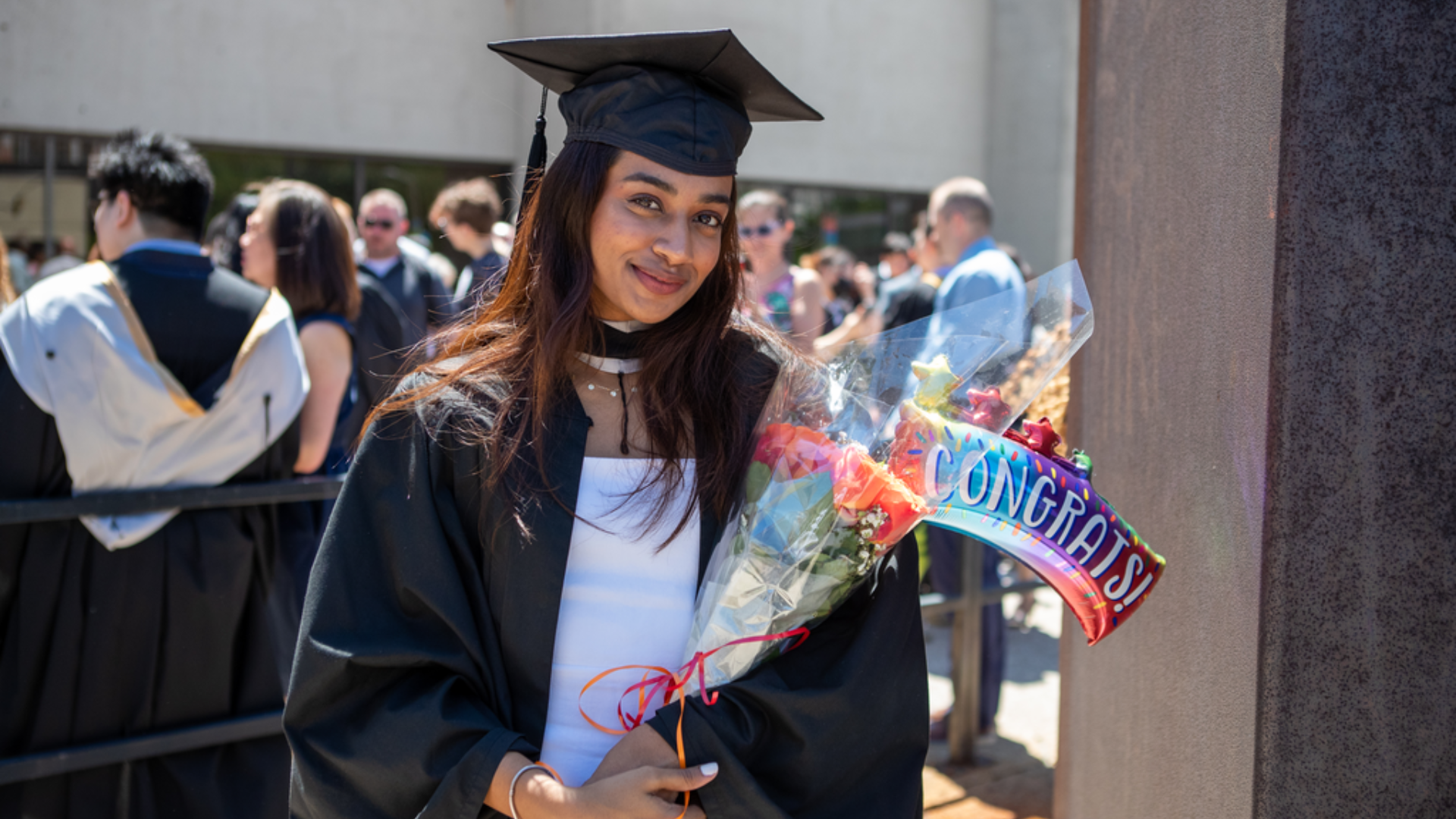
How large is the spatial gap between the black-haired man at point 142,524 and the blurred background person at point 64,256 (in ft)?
24.5

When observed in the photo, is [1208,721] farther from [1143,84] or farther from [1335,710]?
[1143,84]

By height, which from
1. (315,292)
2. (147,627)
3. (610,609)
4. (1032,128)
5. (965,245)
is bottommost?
(147,627)

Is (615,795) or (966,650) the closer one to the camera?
(615,795)

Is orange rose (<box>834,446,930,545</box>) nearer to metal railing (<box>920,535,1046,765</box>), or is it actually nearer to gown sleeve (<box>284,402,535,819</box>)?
gown sleeve (<box>284,402,535,819</box>)

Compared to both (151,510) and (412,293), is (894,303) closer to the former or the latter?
(412,293)

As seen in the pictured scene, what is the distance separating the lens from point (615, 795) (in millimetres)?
1457

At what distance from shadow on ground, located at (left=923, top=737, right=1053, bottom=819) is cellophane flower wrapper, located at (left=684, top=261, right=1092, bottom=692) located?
2653 millimetres

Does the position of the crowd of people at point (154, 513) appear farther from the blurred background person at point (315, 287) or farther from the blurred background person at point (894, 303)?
the blurred background person at point (894, 303)

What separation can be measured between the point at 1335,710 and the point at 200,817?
290 cm

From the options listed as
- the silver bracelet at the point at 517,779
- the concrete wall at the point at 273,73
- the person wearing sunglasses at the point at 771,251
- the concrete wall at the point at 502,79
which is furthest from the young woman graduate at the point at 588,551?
the concrete wall at the point at 273,73

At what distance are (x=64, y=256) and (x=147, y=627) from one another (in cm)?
896

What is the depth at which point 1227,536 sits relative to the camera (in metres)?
1.76

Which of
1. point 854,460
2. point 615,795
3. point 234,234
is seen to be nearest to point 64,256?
point 234,234

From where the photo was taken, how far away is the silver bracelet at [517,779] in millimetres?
1485
